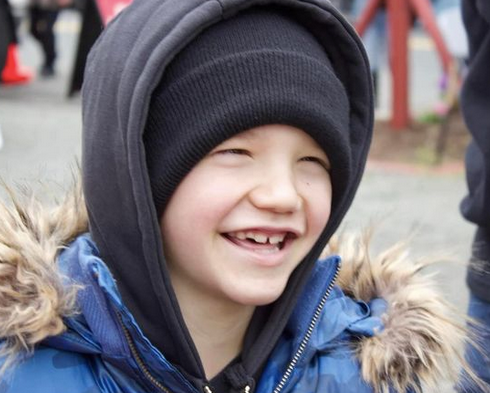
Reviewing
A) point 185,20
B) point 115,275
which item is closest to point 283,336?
point 115,275

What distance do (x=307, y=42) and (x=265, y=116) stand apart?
0.20 meters

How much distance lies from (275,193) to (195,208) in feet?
0.47

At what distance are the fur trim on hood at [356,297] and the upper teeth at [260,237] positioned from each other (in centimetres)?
33

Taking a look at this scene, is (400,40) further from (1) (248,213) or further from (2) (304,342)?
(1) (248,213)

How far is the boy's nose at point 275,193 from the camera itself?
178cm

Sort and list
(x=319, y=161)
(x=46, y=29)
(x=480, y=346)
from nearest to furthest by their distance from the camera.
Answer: (x=319, y=161) → (x=480, y=346) → (x=46, y=29)

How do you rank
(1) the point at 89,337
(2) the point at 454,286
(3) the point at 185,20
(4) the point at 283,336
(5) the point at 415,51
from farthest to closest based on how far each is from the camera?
1. (5) the point at 415,51
2. (2) the point at 454,286
3. (4) the point at 283,336
4. (1) the point at 89,337
5. (3) the point at 185,20

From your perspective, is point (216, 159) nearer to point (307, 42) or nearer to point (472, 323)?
point (307, 42)

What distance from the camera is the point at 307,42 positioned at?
74.3 inches

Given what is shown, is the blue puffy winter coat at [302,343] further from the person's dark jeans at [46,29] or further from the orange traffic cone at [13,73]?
the person's dark jeans at [46,29]

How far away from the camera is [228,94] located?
1.79m

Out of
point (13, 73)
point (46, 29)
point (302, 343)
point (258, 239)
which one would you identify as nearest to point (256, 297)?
point (258, 239)

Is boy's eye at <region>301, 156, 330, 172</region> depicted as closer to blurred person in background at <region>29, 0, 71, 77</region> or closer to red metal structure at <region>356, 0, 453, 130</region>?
red metal structure at <region>356, 0, 453, 130</region>

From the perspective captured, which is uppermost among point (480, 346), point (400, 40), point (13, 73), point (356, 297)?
point (356, 297)
